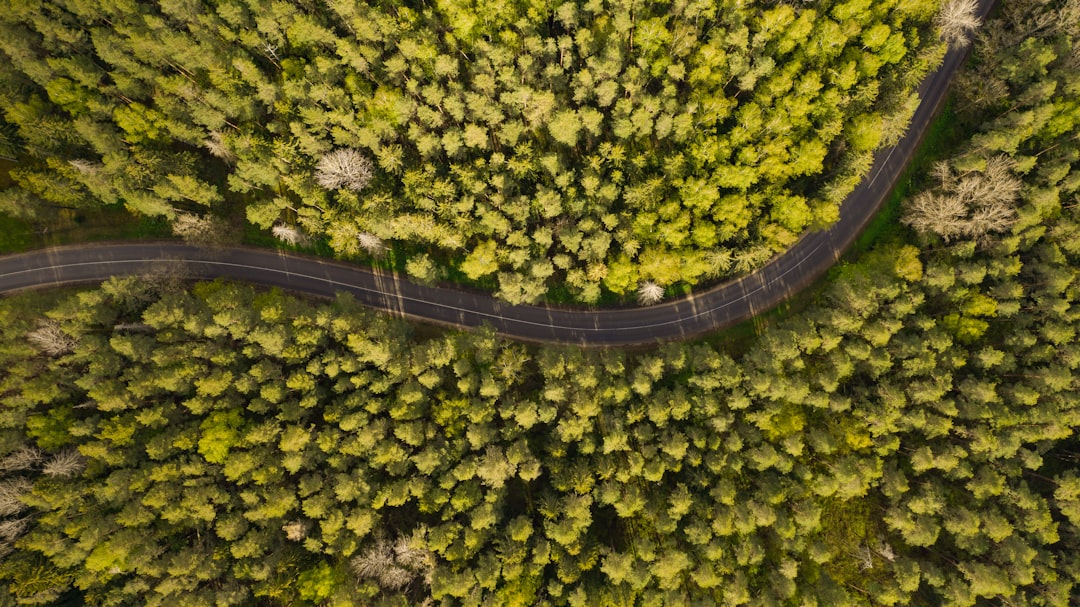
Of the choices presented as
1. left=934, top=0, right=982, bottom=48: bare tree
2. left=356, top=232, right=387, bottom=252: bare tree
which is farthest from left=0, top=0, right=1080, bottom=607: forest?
left=356, top=232, right=387, bottom=252: bare tree

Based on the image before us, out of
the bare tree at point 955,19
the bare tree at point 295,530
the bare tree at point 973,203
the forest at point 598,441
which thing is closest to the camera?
the forest at point 598,441

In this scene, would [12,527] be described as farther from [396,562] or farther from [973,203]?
[973,203]

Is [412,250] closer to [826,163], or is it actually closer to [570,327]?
[570,327]

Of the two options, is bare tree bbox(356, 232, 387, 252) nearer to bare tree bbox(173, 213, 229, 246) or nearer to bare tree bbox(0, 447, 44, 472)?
bare tree bbox(173, 213, 229, 246)

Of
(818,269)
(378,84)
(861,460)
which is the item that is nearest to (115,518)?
(378,84)

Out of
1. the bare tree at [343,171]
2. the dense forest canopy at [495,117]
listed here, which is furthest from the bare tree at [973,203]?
the bare tree at [343,171]

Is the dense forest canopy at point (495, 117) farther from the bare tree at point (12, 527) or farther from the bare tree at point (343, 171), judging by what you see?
the bare tree at point (12, 527)
